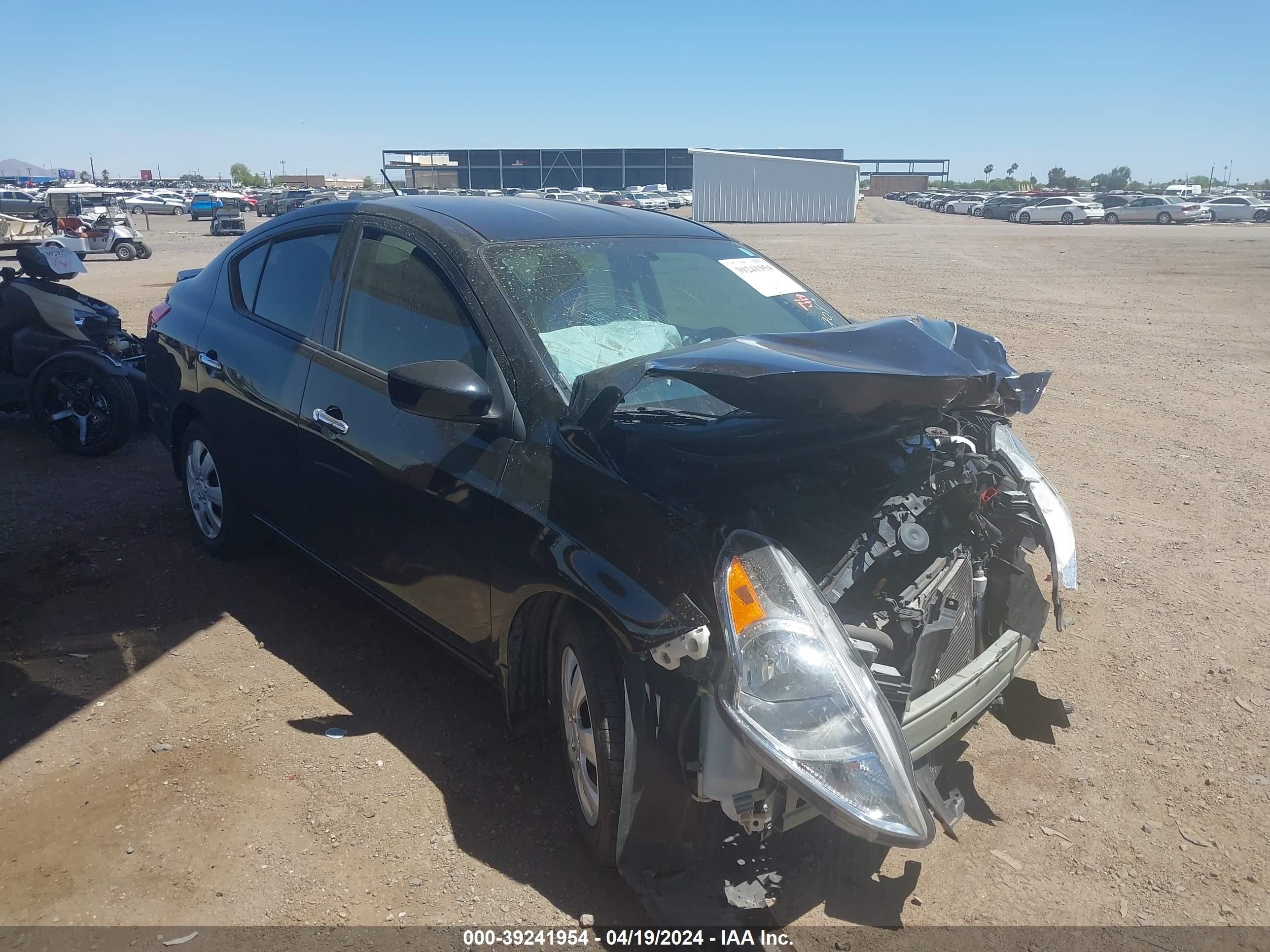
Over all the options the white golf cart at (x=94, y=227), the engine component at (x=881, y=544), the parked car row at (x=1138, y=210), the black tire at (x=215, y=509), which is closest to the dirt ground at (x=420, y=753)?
the black tire at (x=215, y=509)

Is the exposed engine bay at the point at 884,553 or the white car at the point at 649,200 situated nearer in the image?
the exposed engine bay at the point at 884,553

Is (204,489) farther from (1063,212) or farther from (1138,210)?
(1138,210)

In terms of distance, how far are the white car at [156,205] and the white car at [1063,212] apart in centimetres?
5430

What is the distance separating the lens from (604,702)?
249cm

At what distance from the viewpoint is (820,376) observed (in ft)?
8.23

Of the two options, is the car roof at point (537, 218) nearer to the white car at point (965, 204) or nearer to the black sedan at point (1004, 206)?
the black sedan at point (1004, 206)

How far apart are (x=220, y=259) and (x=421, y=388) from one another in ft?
9.11

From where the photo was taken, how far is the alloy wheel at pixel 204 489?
15.3 ft

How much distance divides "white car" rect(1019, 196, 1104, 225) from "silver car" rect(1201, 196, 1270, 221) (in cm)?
632

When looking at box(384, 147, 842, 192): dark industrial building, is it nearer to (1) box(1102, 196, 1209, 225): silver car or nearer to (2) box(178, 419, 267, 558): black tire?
(1) box(1102, 196, 1209, 225): silver car

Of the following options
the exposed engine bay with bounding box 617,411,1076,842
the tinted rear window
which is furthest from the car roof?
the exposed engine bay with bounding box 617,411,1076,842

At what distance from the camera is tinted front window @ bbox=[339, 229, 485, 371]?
3209mm

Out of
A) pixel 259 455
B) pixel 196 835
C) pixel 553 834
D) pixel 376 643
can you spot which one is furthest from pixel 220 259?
pixel 553 834

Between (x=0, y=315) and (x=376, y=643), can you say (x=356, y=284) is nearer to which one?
(x=376, y=643)
